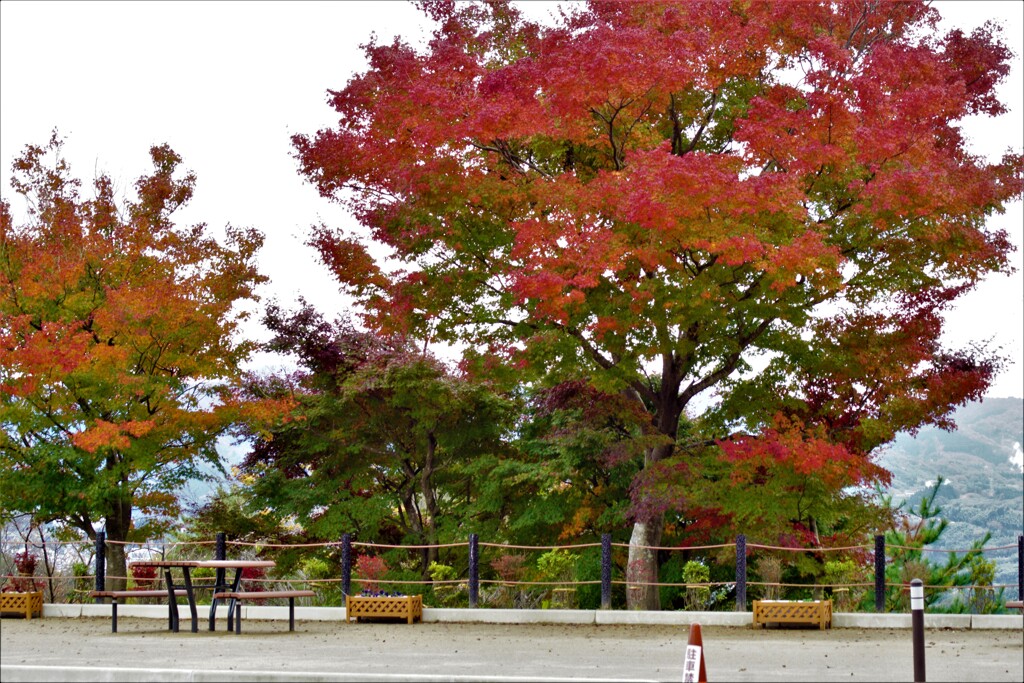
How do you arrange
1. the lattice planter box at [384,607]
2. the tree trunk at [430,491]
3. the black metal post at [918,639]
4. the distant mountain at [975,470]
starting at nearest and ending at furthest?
the black metal post at [918,639] < the lattice planter box at [384,607] < the tree trunk at [430,491] < the distant mountain at [975,470]

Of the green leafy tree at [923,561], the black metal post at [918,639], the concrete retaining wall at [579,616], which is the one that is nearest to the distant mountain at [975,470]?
the green leafy tree at [923,561]

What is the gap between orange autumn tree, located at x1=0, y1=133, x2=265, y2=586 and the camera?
20125 mm

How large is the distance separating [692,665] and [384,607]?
10.3 metres

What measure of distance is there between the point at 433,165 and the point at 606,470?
740cm

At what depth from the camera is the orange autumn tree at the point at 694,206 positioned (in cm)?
1695

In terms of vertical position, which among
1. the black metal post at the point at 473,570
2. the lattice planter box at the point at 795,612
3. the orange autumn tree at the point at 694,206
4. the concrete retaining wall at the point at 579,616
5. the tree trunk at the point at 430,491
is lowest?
the concrete retaining wall at the point at 579,616

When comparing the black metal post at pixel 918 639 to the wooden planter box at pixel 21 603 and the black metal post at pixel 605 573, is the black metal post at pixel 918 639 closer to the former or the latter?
the black metal post at pixel 605 573

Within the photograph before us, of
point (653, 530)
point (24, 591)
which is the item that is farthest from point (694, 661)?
point (24, 591)

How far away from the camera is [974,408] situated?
65.6 metres

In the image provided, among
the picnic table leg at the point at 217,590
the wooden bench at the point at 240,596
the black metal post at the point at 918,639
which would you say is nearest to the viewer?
the black metal post at the point at 918,639

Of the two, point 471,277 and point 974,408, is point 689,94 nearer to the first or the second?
point 471,277

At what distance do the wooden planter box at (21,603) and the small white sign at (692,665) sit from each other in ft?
45.2

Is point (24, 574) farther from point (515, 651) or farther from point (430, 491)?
point (515, 651)

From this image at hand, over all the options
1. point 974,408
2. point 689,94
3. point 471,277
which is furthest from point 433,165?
point 974,408
